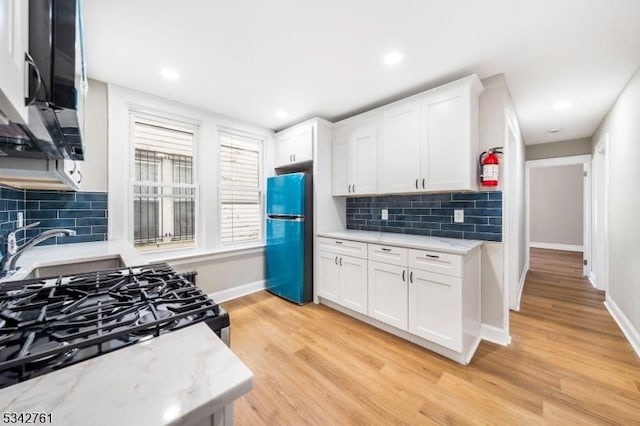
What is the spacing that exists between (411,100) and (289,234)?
2.08m

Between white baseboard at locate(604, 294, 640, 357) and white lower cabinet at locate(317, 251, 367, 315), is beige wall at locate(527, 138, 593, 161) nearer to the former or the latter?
white baseboard at locate(604, 294, 640, 357)

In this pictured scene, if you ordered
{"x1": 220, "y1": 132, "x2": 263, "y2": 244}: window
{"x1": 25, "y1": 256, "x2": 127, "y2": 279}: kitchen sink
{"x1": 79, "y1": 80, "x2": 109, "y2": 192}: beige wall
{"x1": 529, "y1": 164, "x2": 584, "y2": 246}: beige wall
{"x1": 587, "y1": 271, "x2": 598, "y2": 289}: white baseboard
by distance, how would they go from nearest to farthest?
{"x1": 25, "y1": 256, "x2": 127, "y2": 279}: kitchen sink → {"x1": 79, "y1": 80, "x2": 109, "y2": 192}: beige wall → {"x1": 220, "y1": 132, "x2": 263, "y2": 244}: window → {"x1": 587, "y1": 271, "x2": 598, "y2": 289}: white baseboard → {"x1": 529, "y1": 164, "x2": 584, "y2": 246}: beige wall

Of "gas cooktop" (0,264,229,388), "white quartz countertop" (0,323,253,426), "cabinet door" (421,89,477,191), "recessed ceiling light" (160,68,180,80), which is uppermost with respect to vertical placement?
"recessed ceiling light" (160,68,180,80)

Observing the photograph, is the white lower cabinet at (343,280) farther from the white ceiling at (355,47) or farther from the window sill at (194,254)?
the white ceiling at (355,47)

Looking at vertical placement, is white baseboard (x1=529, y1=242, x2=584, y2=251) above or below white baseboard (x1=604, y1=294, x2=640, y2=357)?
above

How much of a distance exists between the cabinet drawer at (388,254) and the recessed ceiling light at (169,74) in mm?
2469

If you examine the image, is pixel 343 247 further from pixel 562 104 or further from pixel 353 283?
pixel 562 104

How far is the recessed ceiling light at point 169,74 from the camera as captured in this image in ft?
7.59

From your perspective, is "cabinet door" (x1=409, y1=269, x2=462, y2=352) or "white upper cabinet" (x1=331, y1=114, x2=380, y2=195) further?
"white upper cabinet" (x1=331, y1=114, x2=380, y2=195)

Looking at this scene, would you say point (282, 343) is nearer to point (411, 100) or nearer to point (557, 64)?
point (411, 100)

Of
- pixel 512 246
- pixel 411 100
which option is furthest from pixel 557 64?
pixel 512 246

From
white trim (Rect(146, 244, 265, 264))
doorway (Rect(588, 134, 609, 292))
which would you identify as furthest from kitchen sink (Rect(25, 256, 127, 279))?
doorway (Rect(588, 134, 609, 292))

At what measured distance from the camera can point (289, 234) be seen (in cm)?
A: 333

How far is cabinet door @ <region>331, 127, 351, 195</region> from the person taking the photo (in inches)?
128
